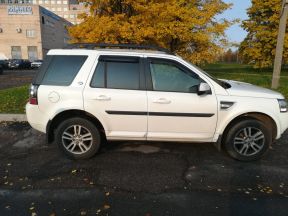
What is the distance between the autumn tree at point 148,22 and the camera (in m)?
11.1

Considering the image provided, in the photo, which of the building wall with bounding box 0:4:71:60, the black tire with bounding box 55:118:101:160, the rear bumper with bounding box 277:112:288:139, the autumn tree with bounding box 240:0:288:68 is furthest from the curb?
the building wall with bounding box 0:4:71:60

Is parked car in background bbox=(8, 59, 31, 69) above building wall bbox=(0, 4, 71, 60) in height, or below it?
below

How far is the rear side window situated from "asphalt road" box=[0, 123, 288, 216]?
52.2 inches

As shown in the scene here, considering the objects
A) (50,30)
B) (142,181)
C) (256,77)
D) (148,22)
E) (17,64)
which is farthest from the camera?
(50,30)

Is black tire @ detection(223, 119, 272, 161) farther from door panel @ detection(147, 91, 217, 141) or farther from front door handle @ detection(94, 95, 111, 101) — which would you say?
front door handle @ detection(94, 95, 111, 101)

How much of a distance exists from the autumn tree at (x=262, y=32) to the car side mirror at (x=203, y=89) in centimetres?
2372

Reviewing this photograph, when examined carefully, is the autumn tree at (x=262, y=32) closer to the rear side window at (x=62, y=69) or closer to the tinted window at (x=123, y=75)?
the tinted window at (x=123, y=75)

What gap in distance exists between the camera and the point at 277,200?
134 inches

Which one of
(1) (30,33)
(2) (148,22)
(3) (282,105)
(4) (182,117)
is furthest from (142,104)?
(1) (30,33)

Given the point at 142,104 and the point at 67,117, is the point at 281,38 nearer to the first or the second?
the point at 142,104

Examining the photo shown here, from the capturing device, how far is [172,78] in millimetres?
4516

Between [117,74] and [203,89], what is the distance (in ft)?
4.66

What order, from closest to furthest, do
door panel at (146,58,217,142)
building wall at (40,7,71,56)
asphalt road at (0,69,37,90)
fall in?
door panel at (146,58,217,142)
asphalt road at (0,69,37,90)
building wall at (40,7,71,56)

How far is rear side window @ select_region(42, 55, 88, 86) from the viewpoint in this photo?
4.55 m
